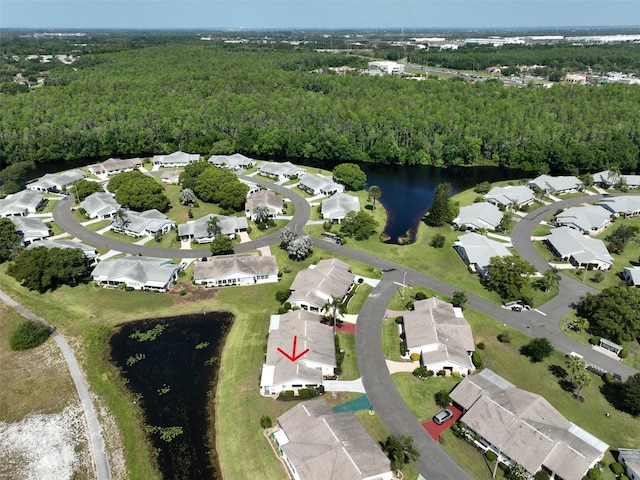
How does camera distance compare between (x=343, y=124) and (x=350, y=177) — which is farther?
(x=343, y=124)

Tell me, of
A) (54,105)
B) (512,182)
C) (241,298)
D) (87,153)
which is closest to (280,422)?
(241,298)

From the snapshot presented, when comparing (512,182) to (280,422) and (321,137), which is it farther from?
(280,422)

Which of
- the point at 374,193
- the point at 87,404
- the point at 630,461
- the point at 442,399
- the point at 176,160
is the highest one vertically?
the point at 374,193

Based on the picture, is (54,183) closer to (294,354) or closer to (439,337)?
(294,354)

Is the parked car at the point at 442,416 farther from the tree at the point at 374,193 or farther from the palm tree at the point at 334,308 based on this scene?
the tree at the point at 374,193

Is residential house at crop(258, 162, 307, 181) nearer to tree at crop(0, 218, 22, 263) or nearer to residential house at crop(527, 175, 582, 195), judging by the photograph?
tree at crop(0, 218, 22, 263)

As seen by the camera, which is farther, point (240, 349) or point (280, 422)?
point (240, 349)

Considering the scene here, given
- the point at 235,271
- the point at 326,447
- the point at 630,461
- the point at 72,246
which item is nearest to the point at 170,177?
the point at 72,246
